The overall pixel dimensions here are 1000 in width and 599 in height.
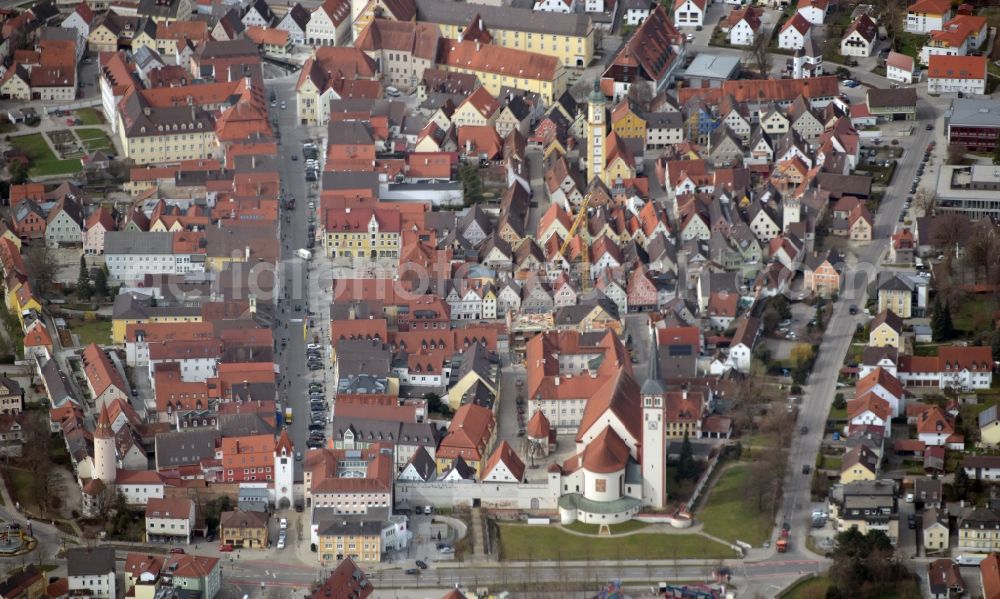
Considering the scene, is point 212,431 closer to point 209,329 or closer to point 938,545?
point 209,329

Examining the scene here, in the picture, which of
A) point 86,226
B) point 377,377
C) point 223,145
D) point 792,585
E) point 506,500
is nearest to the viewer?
point 792,585

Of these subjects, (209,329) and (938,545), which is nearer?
(938,545)

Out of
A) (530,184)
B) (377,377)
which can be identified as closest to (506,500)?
(377,377)

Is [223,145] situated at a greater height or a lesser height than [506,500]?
greater

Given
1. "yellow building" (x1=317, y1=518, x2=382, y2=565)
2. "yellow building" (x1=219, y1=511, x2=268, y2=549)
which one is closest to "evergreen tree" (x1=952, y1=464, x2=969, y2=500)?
"yellow building" (x1=317, y1=518, x2=382, y2=565)

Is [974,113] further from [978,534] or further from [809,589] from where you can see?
[809,589]

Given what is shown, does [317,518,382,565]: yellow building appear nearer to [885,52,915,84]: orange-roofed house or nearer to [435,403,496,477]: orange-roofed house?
[435,403,496,477]: orange-roofed house

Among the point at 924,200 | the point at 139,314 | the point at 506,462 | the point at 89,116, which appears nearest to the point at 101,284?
the point at 139,314
